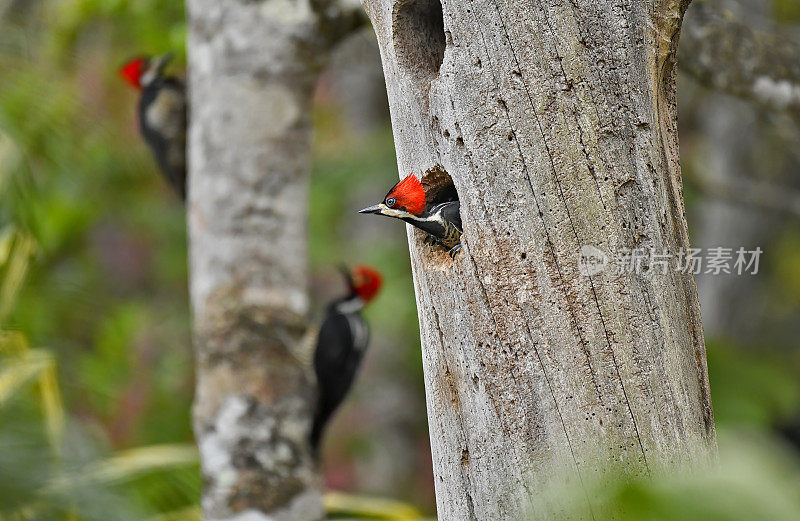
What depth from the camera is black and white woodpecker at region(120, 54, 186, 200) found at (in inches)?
166

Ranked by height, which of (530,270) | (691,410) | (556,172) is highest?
(556,172)

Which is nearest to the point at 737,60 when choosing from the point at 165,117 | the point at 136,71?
the point at 165,117

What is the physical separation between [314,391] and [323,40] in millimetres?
1511

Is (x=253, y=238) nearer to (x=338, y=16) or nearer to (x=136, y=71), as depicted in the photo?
(x=338, y=16)

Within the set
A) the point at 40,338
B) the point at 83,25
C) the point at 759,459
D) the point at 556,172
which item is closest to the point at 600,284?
the point at 556,172

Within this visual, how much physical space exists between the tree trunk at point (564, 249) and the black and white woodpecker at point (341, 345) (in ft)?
5.78

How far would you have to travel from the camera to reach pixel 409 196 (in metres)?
1.85

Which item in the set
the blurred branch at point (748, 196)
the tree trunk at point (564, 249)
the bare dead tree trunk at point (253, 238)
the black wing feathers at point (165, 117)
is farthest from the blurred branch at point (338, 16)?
the blurred branch at point (748, 196)

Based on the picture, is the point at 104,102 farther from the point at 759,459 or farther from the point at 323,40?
the point at 759,459

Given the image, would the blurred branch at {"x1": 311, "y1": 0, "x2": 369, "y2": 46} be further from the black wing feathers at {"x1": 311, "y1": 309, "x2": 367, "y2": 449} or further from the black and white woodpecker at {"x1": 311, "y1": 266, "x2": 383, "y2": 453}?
the black wing feathers at {"x1": 311, "y1": 309, "x2": 367, "y2": 449}

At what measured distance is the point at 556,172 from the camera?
1652 millimetres

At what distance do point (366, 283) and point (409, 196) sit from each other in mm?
1878

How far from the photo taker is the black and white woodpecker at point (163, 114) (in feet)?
13.8

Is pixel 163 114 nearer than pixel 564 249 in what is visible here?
No
